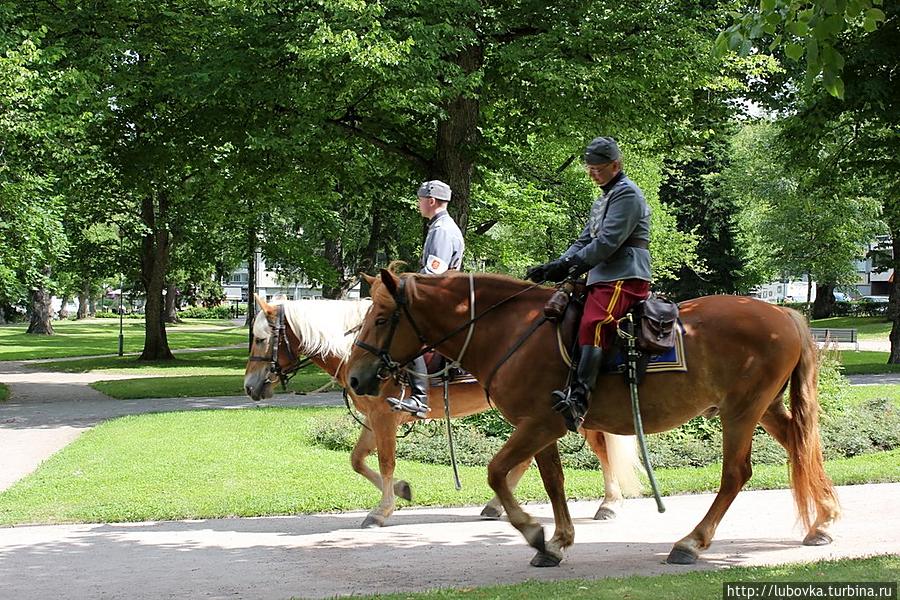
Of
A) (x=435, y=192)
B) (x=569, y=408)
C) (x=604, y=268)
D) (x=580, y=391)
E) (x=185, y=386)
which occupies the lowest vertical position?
(x=185, y=386)

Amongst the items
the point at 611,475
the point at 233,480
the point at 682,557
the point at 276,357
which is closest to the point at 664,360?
the point at 682,557

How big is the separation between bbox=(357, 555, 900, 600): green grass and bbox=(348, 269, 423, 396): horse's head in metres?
1.82

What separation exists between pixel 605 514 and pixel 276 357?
11.9ft

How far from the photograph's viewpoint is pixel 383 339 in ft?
25.8

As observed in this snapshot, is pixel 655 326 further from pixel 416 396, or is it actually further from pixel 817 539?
pixel 416 396

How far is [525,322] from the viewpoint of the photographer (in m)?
7.83

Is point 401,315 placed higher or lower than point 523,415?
higher

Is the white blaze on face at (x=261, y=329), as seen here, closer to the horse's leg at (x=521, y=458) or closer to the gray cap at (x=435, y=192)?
the gray cap at (x=435, y=192)

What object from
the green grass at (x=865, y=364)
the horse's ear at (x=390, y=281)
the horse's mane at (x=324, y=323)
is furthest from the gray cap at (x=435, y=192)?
the green grass at (x=865, y=364)

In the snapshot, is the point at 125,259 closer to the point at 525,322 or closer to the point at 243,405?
the point at 243,405

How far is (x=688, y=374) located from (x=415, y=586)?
8.65 ft

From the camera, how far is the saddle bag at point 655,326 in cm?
749

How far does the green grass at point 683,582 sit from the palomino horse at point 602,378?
31.0 inches

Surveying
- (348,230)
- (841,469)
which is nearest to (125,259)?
(348,230)
